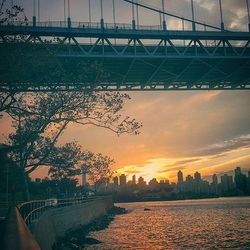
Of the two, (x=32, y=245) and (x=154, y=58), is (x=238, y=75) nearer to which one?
(x=154, y=58)

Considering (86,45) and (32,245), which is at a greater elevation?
(86,45)

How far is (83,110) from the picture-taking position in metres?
24.5

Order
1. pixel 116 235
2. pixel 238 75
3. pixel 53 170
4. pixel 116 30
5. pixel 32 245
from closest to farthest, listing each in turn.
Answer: pixel 32 245 < pixel 116 235 < pixel 116 30 < pixel 238 75 < pixel 53 170

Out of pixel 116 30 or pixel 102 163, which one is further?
pixel 102 163

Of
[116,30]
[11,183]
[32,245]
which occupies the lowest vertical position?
[32,245]

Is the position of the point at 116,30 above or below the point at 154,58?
above

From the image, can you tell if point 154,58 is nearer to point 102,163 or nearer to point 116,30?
point 116,30

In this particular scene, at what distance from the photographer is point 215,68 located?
51062 mm

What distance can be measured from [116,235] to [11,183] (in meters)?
18.0

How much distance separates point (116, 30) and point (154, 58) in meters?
5.71

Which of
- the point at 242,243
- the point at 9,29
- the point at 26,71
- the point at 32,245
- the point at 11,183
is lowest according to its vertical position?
the point at 242,243

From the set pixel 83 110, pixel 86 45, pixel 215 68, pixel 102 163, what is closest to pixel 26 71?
pixel 83 110

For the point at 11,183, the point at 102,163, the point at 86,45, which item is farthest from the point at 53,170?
the point at 86,45

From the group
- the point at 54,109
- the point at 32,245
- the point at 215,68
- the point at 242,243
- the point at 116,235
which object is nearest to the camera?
the point at 32,245
